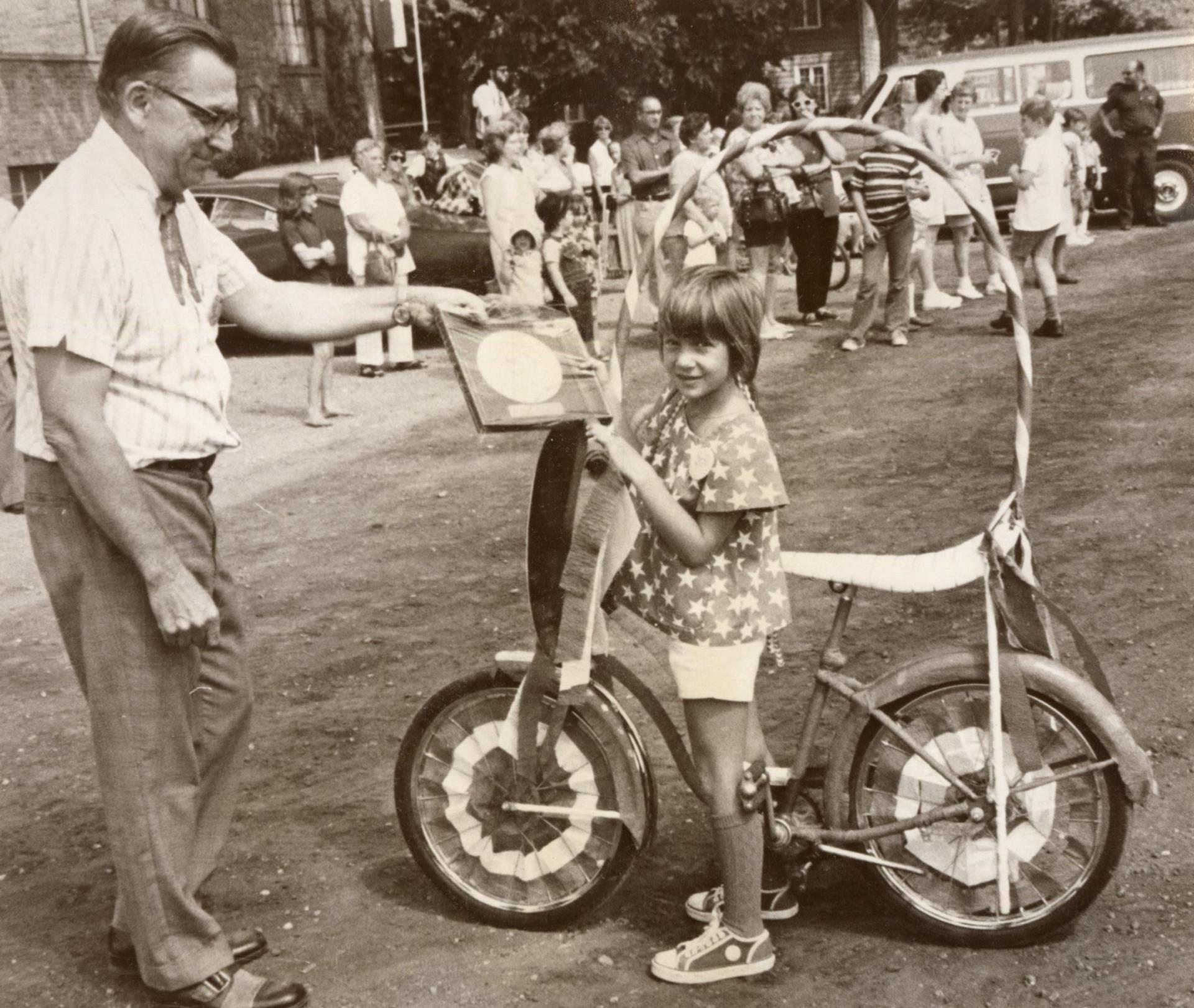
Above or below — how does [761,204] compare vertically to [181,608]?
above

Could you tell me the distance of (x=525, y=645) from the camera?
597cm

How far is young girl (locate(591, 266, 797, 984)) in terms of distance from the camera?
325 cm

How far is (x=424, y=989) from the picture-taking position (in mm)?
3621

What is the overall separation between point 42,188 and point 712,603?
1.71 m

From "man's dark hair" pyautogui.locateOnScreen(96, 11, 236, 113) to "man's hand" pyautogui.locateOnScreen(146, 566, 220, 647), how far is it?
1.03 metres

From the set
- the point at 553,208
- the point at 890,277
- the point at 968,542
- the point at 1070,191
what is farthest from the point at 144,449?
the point at 1070,191

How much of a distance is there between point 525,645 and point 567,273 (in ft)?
21.3

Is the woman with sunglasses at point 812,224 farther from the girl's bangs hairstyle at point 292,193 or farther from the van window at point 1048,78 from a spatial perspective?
the van window at point 1048,78

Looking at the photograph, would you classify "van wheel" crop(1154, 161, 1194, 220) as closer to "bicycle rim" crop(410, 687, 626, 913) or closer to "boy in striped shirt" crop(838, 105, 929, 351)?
"boy in striped shirt" crop(838, 105, 929, 351)

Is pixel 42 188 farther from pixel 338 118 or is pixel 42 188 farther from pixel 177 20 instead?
pixel 338 118

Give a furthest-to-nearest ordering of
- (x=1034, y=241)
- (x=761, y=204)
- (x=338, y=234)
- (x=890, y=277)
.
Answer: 1. (x=338, y=234)
2. (x=761, y=204)
3. (x=890, y=277)
4. (x=1034, y=241)

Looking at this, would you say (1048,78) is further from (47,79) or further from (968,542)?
(968,542)

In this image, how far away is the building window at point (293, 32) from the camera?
86.2 ft

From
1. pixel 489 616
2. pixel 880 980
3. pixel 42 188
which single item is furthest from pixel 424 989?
pixel 489 616
